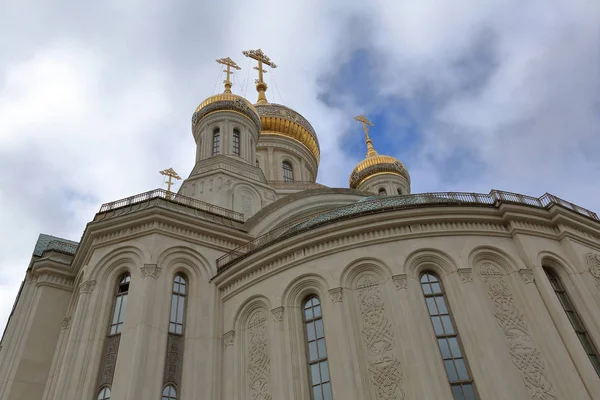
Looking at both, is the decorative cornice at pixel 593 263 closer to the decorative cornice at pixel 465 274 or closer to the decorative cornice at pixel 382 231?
the decorative cornice at pixel 382 231

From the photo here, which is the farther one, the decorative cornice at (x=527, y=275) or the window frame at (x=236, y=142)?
the window frame at (x=236, y=142)

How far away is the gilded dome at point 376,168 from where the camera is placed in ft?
114

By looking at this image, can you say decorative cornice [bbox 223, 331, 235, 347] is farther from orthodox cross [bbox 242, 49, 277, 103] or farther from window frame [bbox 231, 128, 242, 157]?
orthodox cross [bbox 242, 49, 277, 103]

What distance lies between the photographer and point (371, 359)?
1227cm

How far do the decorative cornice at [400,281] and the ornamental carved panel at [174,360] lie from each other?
6376mm

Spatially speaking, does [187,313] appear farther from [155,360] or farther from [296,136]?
[296,136]

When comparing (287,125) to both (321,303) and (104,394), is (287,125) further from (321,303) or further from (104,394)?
(104,394)

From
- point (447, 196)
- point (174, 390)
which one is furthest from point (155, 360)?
point (447, 196)

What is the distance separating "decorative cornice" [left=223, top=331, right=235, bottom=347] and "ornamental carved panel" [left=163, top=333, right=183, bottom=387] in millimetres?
1271

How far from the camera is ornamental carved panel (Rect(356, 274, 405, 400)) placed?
11.7m

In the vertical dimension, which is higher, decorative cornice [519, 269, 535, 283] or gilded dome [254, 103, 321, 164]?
gilded dome [254, 103, 321, 164]

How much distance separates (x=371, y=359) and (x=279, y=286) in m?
3.53

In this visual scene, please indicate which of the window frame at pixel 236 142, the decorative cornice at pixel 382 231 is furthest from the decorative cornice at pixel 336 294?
the window frame at pixel 236 142

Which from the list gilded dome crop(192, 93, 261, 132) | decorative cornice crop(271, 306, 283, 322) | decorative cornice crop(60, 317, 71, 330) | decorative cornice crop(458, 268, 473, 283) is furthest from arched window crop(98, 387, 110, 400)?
gilded dome crop(192, 93, 261, 132)
